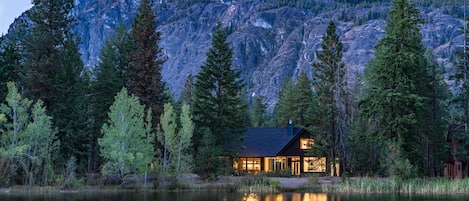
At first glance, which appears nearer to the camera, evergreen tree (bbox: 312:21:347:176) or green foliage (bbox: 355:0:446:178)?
green foliage (bbox: 355:0:446:178)

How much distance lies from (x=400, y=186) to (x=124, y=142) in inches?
859

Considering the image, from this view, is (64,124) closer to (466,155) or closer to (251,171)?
(251,171)

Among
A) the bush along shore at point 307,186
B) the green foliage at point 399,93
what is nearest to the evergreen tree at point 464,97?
the green foliage at point 399,93

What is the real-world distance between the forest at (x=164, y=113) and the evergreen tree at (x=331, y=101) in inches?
4.2

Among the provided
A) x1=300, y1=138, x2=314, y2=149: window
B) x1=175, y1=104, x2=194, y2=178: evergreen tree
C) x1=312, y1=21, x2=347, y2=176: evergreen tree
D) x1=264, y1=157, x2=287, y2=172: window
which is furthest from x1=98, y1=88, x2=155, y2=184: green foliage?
x1=300, y1=138, x2=314, y2=149: window

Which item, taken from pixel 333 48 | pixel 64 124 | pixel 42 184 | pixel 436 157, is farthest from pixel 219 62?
pixel 436 157

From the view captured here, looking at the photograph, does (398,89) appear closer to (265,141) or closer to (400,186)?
(400,186)

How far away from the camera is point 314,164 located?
205 feet

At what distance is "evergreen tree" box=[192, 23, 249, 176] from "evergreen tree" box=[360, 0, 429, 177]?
12.3 m

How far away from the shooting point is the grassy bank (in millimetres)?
40344

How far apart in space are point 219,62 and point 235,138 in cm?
749

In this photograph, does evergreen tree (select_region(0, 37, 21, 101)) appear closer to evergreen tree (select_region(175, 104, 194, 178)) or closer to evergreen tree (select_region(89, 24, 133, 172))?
evergreen tree (select_region(89, 24, 133, 172))

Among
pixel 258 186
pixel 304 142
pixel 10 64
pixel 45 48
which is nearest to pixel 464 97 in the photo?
pixel 304 142

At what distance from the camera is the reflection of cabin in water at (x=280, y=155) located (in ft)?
207
